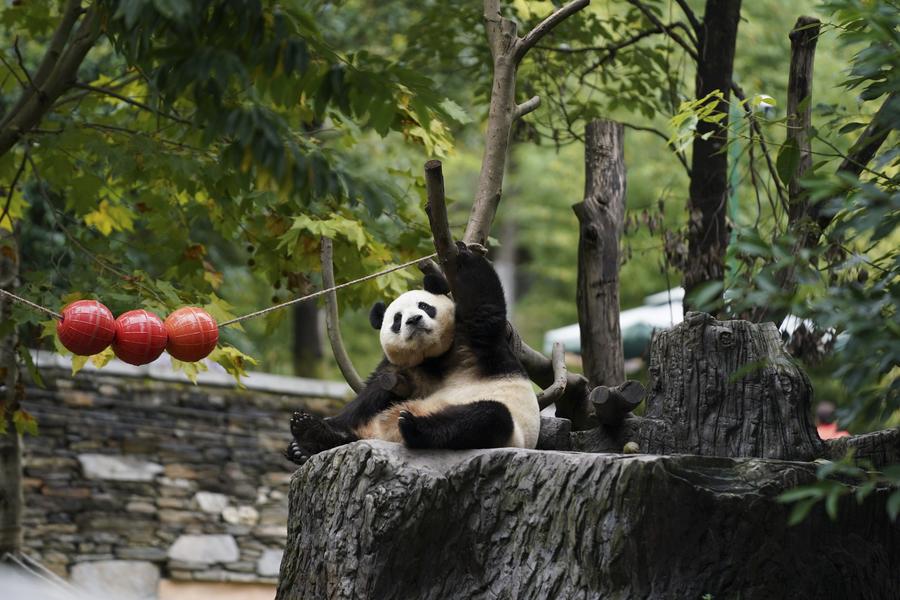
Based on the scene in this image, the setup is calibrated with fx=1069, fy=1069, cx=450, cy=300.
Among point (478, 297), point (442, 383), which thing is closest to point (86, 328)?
point (442, 383)

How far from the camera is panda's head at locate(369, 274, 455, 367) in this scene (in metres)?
4.01

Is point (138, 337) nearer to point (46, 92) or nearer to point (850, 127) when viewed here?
point (46, 92)

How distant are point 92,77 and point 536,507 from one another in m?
6.76

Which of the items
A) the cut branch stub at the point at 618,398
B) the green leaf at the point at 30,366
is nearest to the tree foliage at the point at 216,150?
the green leaf at the point at 30,366

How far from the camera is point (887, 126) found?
9.43ft

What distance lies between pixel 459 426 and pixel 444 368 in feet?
1.52

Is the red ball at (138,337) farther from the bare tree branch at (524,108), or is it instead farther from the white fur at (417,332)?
the bare tree branch at (524,108)

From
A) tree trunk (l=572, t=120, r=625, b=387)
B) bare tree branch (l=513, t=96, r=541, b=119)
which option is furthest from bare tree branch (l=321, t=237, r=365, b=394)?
tree trunk (l=572, t=120, r=625, b=387)

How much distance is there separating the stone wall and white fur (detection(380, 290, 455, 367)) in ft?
17.4

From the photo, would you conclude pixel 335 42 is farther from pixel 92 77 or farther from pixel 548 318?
pixel 548 318

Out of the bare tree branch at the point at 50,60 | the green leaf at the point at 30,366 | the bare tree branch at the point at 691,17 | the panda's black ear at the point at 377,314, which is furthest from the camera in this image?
the bare tree branch at the point at 691,17

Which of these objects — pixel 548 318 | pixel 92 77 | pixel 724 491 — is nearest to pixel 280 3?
pixel 724 491

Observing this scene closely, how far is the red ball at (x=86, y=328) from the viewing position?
161 inches

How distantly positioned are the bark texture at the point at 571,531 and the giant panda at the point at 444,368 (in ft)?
0.82
